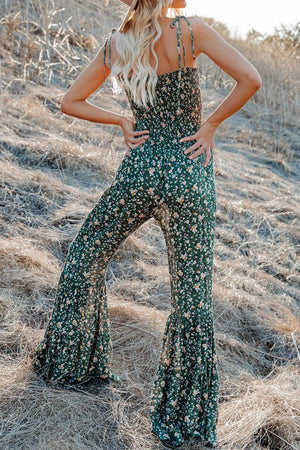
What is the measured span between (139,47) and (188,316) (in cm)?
99

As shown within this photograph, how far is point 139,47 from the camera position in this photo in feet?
5.87

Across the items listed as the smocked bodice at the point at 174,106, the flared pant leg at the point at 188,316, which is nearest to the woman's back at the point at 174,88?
the smocked bodice at the point at 174,106

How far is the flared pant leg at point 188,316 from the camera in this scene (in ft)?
6.35

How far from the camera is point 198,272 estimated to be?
6.54 feet

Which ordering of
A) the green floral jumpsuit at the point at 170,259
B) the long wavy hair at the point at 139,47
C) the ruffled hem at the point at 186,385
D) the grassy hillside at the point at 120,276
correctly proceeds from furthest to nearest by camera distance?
the grassy hillside at the point at 120,276
the ruffled hem at the point at 186,385
the green floral jumpsuit at the point at 170,259
the long wavy hair at the point at 139,47

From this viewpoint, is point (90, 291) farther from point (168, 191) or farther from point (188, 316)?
point (168, 191)

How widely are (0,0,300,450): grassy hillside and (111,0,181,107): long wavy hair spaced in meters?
1.30

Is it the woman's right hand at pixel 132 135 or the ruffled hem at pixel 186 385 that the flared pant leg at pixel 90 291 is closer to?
the woman's right hand at pixel 132 135

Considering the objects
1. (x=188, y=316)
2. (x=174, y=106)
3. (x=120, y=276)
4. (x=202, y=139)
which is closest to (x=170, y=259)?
(x=188, y=316)

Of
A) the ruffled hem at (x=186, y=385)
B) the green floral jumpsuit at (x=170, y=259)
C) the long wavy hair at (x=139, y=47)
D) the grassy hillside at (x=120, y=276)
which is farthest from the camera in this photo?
the grassy hillside at (x=120, y=276)

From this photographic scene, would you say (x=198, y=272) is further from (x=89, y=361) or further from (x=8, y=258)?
(x=8, y=258)

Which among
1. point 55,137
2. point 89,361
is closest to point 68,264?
point 89,361

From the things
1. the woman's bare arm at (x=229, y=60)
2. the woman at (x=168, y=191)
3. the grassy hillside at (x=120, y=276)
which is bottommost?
the grassy hillside at (x=120, y=276)

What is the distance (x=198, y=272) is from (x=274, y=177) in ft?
15.6
